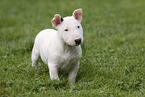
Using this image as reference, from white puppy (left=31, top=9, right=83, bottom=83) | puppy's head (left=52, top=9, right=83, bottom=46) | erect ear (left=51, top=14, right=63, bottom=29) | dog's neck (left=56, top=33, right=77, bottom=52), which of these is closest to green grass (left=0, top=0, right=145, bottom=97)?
white puppy (left=31, top=9, right=83, bottom=83)

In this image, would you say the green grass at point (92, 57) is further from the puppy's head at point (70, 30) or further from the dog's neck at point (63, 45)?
the puppy's head at point (70, 30)

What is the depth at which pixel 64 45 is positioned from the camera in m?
4.39

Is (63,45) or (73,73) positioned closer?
(63,45)

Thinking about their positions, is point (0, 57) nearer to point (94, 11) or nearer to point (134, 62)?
point (134, 62)

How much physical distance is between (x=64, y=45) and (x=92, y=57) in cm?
189

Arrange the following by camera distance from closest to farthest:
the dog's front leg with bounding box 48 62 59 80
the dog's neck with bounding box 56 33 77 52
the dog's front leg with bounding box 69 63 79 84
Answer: the dog's neck with bounding box 56 33 77 52, the dog's front leg with bounding box 48 62 59 80, the dog's front leg with bounding box 69 63 79 84

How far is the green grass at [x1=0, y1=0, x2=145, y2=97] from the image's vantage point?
4.41 meters

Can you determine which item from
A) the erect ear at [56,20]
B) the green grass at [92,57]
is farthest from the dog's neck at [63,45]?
the green grass at [92,57]

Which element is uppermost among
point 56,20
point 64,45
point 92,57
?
point 56,20

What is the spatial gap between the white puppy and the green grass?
27 cm

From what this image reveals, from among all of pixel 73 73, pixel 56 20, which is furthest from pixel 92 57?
pixel 56 20

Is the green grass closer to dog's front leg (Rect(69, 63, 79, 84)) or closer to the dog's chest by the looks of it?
dog's front leg (Rect(69, 63, 79, 84))

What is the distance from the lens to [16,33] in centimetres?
837

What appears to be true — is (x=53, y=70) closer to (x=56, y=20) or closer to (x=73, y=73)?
(x=73, y=73)
